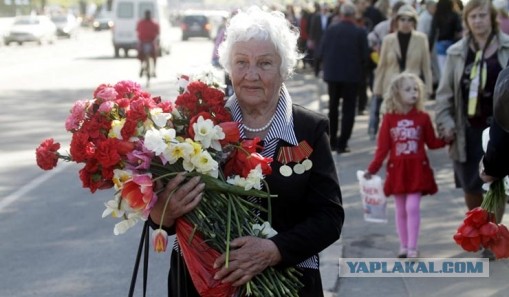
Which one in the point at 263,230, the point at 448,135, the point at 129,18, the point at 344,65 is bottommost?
the point at 129,18

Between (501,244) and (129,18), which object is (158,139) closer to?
(501,244)

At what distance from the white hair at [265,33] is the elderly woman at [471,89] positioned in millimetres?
4103

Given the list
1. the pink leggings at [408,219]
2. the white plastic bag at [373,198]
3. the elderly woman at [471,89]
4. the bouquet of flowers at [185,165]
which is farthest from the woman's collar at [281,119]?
the white plastic bag at [373,198]

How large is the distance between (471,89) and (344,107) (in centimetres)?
713

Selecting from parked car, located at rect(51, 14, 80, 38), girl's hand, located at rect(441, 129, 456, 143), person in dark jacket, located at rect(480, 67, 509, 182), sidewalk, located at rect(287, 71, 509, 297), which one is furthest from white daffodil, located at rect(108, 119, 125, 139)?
parked car, located at rect(51, 14, 80, 38)

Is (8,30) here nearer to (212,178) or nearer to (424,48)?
(424,48)

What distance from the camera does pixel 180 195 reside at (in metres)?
3.63

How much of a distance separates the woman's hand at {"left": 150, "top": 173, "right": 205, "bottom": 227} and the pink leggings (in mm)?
4879

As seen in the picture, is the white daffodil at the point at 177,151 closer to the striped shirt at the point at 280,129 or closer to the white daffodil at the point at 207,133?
the white daffodil at the point at 207,133

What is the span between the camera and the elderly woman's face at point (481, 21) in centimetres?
784

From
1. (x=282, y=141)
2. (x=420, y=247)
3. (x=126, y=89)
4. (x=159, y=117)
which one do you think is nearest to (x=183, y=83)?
(x=126, y=89)

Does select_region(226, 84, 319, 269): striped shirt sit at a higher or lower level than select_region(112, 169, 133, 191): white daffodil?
higher

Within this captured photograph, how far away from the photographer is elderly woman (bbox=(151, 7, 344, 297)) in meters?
3.84

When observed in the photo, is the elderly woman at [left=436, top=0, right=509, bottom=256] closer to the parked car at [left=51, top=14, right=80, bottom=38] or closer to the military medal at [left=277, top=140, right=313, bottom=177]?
the military medal at [left=277, top=140, right=313, bottom=177]
